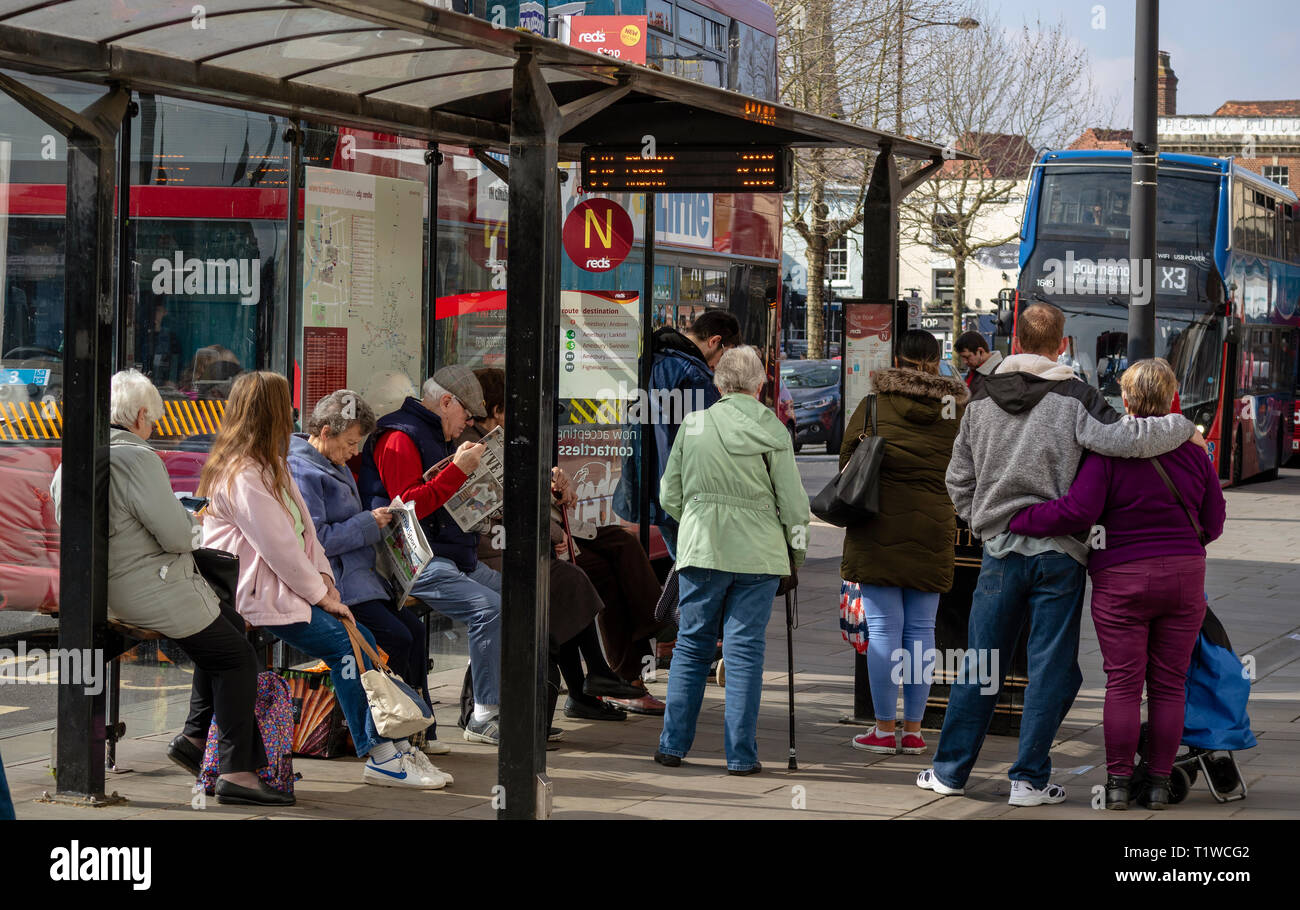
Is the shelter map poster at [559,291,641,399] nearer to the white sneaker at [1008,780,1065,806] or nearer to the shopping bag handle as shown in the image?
the shopping bag handle

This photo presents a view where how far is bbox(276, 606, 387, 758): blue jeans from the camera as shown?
6.18 metres

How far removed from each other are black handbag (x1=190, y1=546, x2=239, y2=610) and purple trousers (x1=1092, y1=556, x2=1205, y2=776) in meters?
3.27

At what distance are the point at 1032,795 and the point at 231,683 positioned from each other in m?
3.10

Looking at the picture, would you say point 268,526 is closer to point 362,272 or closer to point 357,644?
point 357,644

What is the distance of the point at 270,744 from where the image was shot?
6.12 meters

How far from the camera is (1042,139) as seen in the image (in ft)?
118

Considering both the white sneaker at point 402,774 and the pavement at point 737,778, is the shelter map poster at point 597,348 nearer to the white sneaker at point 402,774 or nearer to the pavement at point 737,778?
the pavement at point 737,778

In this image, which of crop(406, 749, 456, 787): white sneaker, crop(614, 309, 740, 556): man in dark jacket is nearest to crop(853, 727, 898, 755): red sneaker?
crop(614, 309, 740, 556): man in dark jacket

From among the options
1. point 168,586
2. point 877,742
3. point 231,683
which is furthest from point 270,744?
point 877,742

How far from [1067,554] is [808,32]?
68.9 feet

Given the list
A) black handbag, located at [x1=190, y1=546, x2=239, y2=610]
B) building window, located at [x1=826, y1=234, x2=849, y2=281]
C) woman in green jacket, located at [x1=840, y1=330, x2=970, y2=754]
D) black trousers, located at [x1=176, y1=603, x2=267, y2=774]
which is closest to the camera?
black trousers, located at [x1=176, y1=603, x2=267, y2=774]

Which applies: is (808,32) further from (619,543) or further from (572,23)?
(619,543)

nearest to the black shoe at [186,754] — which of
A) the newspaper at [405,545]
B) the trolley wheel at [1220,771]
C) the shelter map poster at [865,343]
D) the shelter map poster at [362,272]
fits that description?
the newspaper at [405,545]
